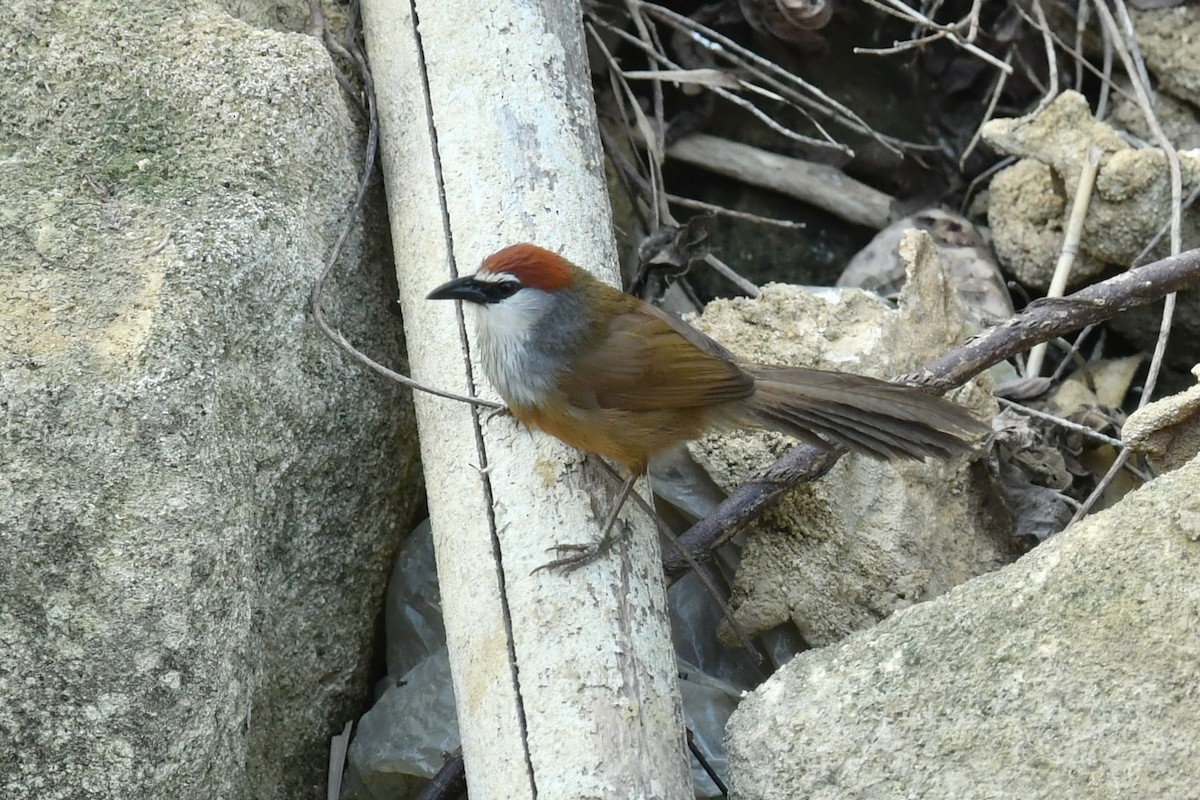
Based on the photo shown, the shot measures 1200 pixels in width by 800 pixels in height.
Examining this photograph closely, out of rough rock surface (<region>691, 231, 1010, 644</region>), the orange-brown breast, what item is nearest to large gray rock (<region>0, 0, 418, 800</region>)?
the orange-brown breast

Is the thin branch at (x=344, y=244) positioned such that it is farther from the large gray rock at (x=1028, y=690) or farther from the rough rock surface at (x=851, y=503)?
the large gray rock at (x=1028, y=690)

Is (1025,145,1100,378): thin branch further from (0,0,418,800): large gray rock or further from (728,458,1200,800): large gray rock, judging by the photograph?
(0,0,418,800): large gray rock

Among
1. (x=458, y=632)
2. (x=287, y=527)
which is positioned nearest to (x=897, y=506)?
(x=458, y=632)

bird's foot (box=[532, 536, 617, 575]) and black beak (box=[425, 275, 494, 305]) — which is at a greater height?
black beak (box=[425, 275, 494, 305])

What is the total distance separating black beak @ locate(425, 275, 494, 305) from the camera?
3150 mm

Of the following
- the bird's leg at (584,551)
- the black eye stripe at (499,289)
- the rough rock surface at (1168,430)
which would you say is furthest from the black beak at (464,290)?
the rough rock surface at (1168,430)

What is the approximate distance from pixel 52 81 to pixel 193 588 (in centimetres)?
154

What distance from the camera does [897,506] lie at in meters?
3.48

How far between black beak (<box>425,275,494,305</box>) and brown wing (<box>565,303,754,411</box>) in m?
0.33

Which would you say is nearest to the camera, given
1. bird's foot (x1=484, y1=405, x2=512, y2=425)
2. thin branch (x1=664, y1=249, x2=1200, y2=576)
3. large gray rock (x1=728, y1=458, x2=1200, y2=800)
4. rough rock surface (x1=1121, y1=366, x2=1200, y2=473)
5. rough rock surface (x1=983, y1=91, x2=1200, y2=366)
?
large gray rock (x1=728, y1=458, x2=1200, y2=800)

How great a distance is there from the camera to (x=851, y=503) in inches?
138

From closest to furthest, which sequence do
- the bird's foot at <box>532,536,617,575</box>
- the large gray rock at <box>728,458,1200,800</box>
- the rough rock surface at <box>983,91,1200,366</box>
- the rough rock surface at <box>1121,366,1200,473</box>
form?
the large gray rock at <box>728,458,1200,800</box>
the bird's foot at <box>532,536,617,575</box>
the rough rock surface at <box>1121,366,1200,473</box>
the rough rock surface at <box>983,91,1200,366</box>

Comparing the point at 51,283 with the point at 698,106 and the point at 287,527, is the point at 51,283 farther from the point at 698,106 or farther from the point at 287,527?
the point at 698,106

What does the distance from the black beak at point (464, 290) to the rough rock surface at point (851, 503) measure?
906 millimetres
